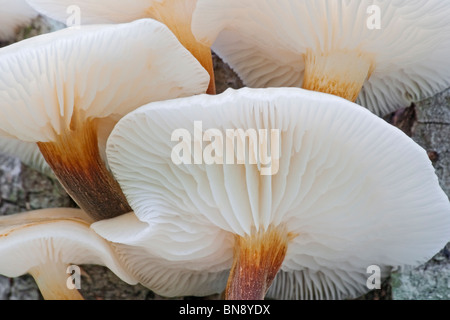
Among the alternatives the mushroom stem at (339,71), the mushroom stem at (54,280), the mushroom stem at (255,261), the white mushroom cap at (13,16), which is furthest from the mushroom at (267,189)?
the white mushroom cap at (13,16)

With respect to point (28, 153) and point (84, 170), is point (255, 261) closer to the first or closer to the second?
point (84, 170)

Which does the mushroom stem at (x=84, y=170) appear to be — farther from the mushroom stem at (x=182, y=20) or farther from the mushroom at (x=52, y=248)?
the mushroom stem at (x=182, y=20)

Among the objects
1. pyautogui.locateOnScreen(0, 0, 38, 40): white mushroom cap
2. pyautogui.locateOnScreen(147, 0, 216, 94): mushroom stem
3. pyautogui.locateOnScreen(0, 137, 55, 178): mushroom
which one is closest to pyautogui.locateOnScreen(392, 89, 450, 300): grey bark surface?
pyautogui.locateOnScreen(147, 0, 216, 94): mushroom stem

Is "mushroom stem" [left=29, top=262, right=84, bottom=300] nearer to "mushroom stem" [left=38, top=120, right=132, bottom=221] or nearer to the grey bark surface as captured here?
"mushroom stem" [left=38, top=120, right=132, bottom=221]

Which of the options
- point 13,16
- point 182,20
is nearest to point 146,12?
point 182,20

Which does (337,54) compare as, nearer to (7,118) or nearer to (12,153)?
(7,118)

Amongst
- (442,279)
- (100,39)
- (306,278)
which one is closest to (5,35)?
(100,39)
